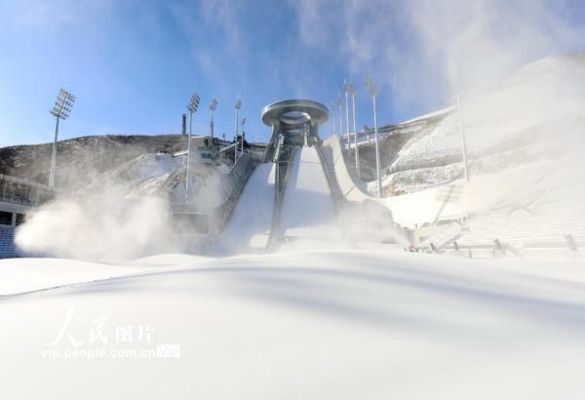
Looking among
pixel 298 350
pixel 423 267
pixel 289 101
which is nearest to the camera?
pixel 298 350

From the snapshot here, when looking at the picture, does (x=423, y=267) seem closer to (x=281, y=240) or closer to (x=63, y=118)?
(x=281, y=240)

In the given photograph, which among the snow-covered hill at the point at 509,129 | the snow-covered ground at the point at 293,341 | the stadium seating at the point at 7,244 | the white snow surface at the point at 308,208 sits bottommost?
the snow-covered ground at the point at 293,341

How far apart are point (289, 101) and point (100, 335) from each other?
1513 inches

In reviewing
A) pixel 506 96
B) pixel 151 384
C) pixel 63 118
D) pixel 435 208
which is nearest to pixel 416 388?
pixel 151 384

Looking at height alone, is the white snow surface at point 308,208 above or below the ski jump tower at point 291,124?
below

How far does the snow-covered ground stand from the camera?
1505 mm


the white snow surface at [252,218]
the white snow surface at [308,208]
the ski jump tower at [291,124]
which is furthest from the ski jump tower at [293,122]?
the white snow surface at [252,218]

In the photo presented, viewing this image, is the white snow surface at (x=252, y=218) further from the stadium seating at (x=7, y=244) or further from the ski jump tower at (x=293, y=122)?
the stadium seating at (x=7, y=244)

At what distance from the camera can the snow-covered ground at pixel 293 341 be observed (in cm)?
150

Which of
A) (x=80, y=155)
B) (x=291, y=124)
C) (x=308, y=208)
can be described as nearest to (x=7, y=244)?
(x=308, y=208)

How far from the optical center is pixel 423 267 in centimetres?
422

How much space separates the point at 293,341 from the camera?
191 centimetres

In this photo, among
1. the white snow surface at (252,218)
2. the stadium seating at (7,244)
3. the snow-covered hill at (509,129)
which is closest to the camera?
the stadium seating at (7,244)

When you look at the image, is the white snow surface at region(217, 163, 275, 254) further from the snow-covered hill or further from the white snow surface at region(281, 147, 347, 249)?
the snow-covered hill
